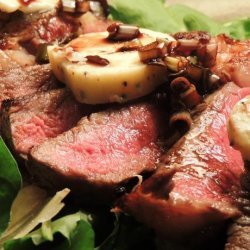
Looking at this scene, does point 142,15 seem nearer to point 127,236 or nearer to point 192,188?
point 127,236

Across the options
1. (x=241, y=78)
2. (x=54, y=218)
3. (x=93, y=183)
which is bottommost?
(x=54, y=218)

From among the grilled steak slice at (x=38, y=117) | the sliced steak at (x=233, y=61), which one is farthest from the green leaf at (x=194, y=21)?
the grilled steak slice at (x=38, y=117)

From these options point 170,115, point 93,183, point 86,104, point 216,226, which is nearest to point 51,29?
point 86,104

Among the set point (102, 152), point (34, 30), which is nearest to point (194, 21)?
point (34, 30)

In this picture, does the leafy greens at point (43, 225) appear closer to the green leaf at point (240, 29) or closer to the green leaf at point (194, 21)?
the green leaf at point (194, 21)

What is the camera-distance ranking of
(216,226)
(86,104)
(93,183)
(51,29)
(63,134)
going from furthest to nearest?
1. (51,29)
2. (86,104)
3. (63,134)
4. (93,183)
5. (216,226)

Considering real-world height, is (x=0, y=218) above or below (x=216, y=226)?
below

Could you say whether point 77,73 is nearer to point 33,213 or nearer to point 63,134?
point 63,134

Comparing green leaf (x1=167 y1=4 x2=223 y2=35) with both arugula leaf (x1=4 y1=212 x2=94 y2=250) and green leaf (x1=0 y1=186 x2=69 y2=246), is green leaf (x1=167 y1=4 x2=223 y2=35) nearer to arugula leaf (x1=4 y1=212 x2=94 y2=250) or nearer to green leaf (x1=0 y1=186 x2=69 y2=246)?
green leaf (x1=0 y1=186 x2=69 y2=246)
